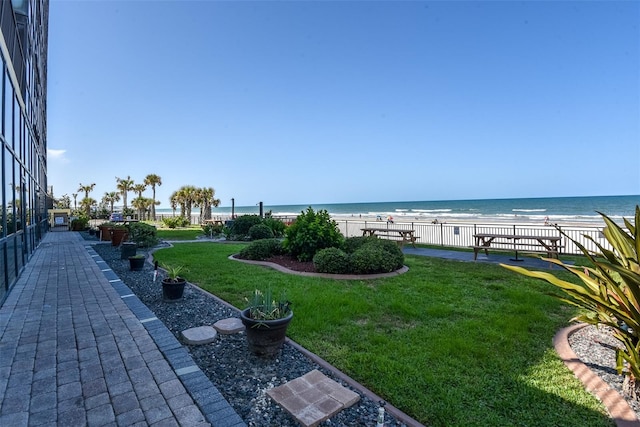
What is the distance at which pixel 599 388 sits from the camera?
2.55 m

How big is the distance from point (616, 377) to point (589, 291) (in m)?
0.78

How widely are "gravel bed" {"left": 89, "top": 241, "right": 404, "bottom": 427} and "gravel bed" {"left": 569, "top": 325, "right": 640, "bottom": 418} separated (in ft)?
6.72

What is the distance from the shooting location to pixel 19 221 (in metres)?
7.16

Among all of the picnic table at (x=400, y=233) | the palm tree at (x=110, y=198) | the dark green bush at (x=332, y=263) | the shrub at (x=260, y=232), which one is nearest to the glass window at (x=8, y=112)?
the dark green bush at (x=332, y=263)

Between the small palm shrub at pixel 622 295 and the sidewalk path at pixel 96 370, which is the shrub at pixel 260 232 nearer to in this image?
the sidewalk path at pixel 96 370

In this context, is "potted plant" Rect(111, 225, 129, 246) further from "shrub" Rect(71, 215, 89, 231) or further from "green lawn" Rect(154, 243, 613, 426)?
"shrub" Rect(71, 215, 89, 231)

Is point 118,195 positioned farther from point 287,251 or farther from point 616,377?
point 616,377

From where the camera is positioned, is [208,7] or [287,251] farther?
[208,7]

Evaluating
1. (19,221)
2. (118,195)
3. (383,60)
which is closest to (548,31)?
(383,60)

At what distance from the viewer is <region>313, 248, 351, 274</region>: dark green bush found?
22.6 ft

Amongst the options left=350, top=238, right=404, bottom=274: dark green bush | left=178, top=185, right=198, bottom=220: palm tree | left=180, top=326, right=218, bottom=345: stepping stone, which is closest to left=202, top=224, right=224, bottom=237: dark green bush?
left=350, top=238, right=404, bottom=274: dark green bush

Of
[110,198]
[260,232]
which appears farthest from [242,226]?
[110,198]

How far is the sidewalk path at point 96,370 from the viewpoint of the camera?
7.10ft

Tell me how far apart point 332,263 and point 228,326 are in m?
3.44
